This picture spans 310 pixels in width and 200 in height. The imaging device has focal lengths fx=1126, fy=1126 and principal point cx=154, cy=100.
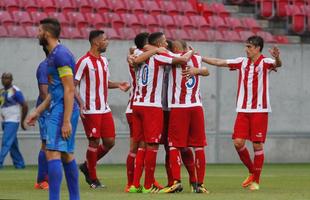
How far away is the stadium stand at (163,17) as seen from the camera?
25156mm

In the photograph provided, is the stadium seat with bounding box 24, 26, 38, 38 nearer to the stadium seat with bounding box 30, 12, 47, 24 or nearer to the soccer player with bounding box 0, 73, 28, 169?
the stadium seat with bounding box 30, 12, 47, 24

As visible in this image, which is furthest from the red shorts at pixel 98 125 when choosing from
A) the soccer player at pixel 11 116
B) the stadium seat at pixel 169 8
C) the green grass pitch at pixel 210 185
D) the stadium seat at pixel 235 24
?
the stadium seat at pixel 235 24

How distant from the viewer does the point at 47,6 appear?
2547 centimetres

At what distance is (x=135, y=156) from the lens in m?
15.4

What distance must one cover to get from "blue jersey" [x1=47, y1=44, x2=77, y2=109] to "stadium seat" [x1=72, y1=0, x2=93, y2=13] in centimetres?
1414

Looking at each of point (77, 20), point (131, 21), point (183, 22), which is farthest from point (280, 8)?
point (77, 20)

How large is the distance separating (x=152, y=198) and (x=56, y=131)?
8.00 feet

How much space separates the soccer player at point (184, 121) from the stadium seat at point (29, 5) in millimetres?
10583

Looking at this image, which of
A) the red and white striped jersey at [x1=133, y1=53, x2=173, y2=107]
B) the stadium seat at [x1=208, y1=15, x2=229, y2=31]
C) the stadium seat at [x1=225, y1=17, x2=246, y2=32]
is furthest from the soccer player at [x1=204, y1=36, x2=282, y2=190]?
the stadium seat at [x1=225, y1=17, x2=246, y2=32]

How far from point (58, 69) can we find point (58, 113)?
1.52 ft

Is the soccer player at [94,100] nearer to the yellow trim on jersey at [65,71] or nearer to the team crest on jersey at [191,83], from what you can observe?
the team crest on jersey at [191,83]

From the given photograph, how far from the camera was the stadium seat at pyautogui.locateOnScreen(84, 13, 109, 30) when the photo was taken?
2572 cm

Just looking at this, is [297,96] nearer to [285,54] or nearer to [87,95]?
[285,54]

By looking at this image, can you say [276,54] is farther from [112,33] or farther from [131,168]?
[112,33]
